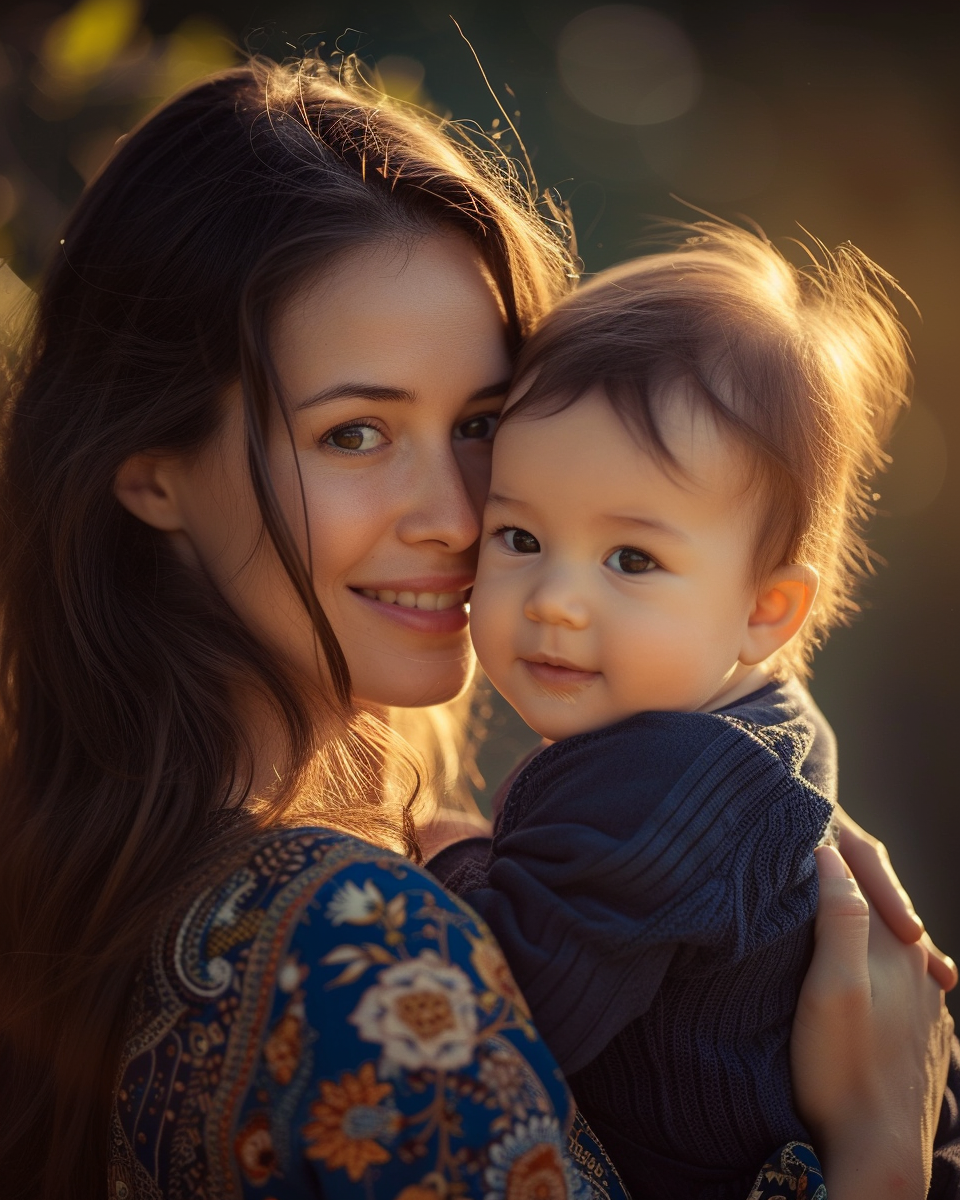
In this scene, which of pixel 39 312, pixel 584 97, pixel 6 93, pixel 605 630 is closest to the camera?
pixel 605 630

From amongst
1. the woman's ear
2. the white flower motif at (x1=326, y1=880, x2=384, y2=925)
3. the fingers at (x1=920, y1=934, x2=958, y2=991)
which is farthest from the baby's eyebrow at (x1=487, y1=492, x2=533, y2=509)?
the fingers at (x1=920, y1=934, x2=958, y2=991)

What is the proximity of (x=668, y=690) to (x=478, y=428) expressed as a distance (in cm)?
65

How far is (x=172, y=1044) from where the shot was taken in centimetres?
124

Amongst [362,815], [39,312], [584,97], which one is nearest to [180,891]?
[362,815]

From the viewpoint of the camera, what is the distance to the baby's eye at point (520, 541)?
1.68 metres

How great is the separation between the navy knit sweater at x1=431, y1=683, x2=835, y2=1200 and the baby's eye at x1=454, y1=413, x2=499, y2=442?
0.62m

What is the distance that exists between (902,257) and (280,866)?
438cm

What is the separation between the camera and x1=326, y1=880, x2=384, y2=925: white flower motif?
3.82 ft

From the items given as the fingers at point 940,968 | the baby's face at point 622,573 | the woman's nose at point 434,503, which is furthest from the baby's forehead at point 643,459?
the fingers at point 940,968

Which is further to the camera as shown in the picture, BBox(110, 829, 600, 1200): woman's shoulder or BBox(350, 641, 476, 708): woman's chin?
BBox(350, 641, 476, 708): woman's chin

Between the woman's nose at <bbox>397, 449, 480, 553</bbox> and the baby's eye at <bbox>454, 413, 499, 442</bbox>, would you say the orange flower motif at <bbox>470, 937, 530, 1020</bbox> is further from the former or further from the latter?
the baby's eye at <bbox>454, 413, 499, 442</bbox>

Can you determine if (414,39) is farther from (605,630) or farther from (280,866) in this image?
(280,866)

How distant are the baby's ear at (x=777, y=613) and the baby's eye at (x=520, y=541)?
36cm

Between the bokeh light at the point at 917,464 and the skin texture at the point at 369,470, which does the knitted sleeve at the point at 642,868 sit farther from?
the bokeh light at the point at 917,464
